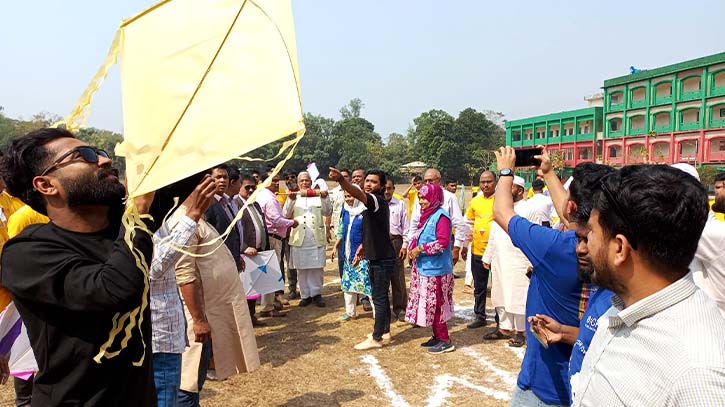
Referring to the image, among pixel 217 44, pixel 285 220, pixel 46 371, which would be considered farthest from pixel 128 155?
pixel 285 220

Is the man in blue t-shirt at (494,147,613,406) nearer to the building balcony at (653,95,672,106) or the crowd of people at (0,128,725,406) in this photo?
the crowd of people at (0,128,725,406)

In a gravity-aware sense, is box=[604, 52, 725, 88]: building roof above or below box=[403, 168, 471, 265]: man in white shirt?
above

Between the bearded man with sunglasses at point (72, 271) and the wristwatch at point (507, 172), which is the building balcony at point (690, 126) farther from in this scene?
the bearded man with sunglasses at point (72, 271)

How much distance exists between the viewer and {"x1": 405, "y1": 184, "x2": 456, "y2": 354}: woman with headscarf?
539 centimetres

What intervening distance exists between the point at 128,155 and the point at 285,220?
585 centimetres

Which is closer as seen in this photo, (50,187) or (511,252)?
(50,187)

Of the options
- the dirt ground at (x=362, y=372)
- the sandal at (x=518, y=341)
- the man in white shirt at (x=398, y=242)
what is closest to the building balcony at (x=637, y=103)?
the man in white shirt at (x=398, y=242)

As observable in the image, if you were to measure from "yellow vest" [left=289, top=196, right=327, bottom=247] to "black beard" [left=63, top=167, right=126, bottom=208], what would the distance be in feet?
18.7

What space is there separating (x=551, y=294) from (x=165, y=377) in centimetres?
204

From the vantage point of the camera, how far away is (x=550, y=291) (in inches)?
93.2

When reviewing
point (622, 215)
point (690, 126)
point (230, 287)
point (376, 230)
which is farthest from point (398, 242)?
point (690, 126)

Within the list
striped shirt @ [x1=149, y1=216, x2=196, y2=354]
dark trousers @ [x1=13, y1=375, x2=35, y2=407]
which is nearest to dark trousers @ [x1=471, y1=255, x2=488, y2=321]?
striped shirt @ [x1=149, y1=216, x2=196, y2=354]

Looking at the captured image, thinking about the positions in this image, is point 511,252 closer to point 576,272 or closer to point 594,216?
point 576,272

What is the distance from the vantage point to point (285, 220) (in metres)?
7.09
